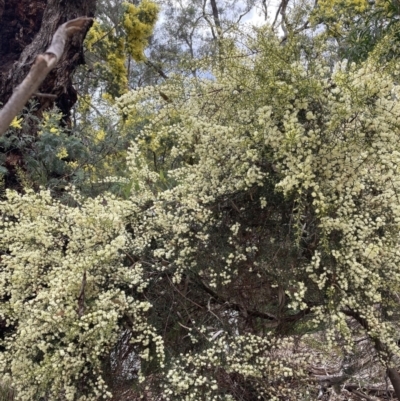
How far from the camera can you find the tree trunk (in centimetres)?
378

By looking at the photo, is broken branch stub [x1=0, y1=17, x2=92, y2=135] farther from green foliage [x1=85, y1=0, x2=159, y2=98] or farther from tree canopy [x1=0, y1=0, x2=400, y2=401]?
green foliage [x1=85, y1=0, x2=159, y2=98]

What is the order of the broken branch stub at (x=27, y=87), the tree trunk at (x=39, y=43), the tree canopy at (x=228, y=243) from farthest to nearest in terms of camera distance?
the tree trunk at (x=39, y=43) → the tree canopy at (x=228, y=243) → the broken branch stub at (x=27, y=87)

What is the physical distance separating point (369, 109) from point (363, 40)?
1.92 m

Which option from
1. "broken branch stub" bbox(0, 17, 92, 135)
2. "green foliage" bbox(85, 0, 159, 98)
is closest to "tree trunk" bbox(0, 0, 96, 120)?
"green foliage" bbox(85, 0, 159, 98)

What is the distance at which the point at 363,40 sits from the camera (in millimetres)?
3195

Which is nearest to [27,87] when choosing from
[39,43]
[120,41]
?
[39,43]

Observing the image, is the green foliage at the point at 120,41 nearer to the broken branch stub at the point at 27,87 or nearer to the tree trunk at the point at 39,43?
the tree trunk at the point at 39,43

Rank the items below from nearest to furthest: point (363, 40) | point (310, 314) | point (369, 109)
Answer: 1. point (369, 109)
2. point (310, 314)
3. point (363, 40)

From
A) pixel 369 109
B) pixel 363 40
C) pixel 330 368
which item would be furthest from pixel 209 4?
pixel 369 109

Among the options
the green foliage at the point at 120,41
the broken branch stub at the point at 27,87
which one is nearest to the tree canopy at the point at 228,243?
the broken branch stub at the point at 27,87

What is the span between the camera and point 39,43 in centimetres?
380

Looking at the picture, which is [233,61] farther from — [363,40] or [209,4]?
[209,4]

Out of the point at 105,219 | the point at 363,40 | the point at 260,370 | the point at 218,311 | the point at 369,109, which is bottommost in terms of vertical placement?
the point at 260,370

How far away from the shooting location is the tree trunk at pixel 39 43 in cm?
378
